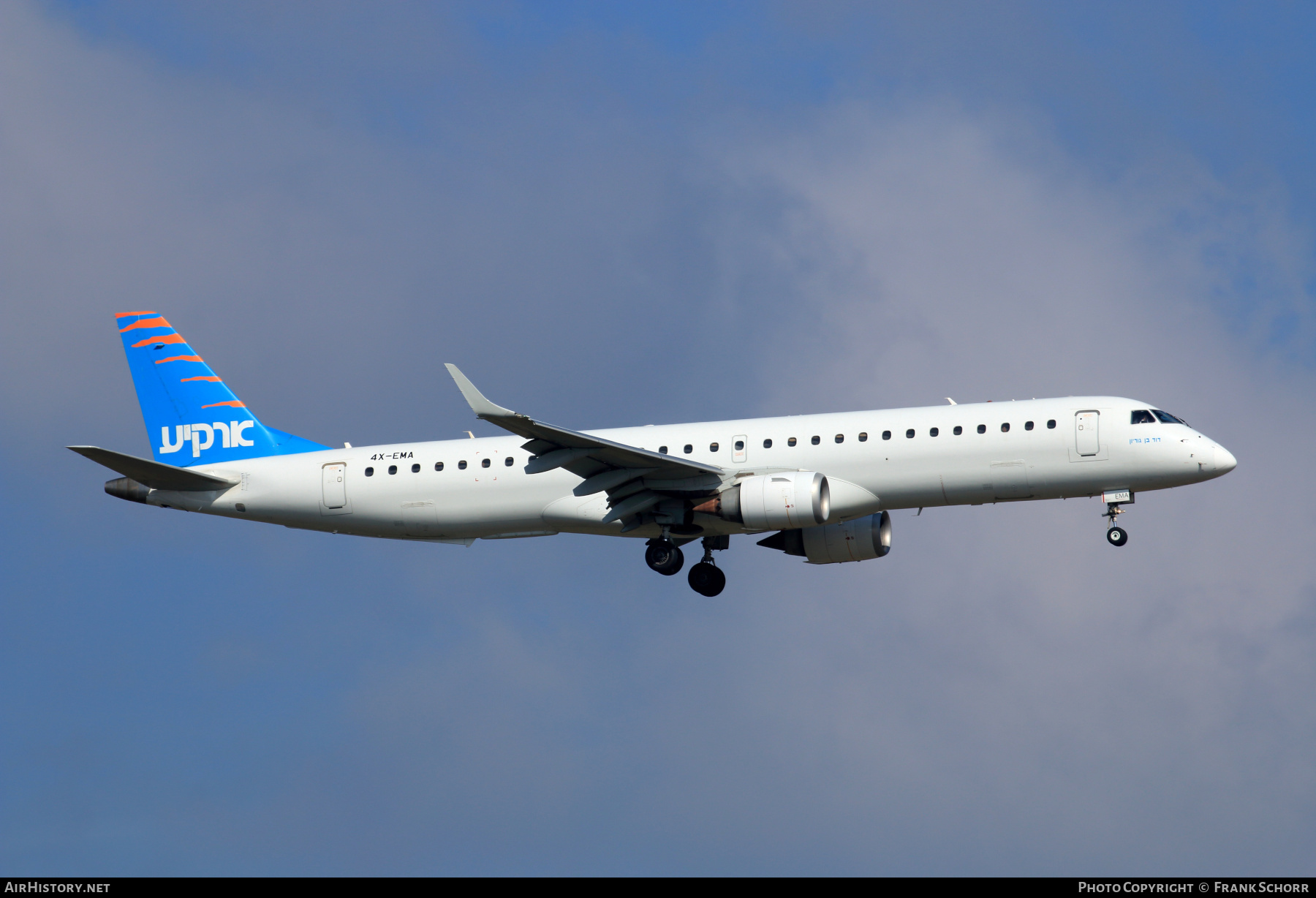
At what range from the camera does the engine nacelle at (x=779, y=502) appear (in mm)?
38000

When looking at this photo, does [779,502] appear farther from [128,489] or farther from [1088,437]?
[128,489]

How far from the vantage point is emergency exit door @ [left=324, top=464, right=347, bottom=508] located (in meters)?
42.8

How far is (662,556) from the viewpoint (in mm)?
41438

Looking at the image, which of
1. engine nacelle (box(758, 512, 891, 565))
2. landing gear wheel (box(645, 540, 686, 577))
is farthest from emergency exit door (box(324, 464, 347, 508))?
engine nacelle (box(758, 512, 891, 565))

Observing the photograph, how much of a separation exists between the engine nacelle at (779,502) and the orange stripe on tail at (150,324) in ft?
63.9

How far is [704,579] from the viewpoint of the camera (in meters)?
42.9

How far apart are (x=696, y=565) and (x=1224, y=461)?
14.4 meters

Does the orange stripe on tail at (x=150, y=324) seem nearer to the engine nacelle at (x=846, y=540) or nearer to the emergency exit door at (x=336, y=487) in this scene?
the emergency exit door at (x=336, y=487)

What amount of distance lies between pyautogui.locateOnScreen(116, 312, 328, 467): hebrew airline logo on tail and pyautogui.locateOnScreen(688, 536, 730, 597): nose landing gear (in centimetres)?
1178

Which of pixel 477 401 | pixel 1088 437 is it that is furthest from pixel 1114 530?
pixel 477 401

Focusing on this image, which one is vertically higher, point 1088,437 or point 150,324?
point 150,324

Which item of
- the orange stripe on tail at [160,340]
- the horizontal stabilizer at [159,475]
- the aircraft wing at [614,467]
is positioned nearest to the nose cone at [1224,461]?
the aircraft wing at [614,467]
